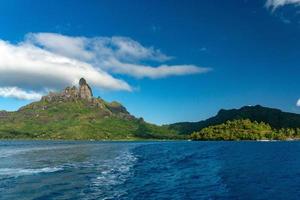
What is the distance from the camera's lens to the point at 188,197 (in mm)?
60812

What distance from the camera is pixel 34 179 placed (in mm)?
81438

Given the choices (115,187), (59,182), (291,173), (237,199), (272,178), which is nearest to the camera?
(237,199)

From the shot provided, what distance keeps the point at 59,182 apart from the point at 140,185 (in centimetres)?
1617

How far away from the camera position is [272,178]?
271ft

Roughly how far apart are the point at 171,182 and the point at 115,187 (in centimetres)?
1232

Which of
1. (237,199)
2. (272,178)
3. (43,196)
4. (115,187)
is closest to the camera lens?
(237,199)

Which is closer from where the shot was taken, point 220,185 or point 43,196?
point 43,196

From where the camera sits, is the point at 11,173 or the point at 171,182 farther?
the point at 11,173

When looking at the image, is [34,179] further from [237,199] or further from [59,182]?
[237,199]

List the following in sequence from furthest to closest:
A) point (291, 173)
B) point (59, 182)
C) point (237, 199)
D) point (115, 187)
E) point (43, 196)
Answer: point (291, 173)
point (59, 182)
point (115, 187)
point (43, 196)
point (237, 199)

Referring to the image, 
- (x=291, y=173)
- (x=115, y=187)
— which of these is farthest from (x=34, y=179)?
(x=291, y=173)

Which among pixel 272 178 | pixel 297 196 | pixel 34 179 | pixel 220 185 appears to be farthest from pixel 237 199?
pixel 34 179

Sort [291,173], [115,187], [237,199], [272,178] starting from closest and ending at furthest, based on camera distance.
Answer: [237,199]
[115,187]
[272,178]
[291,173]

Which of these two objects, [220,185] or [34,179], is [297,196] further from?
[34,179]
